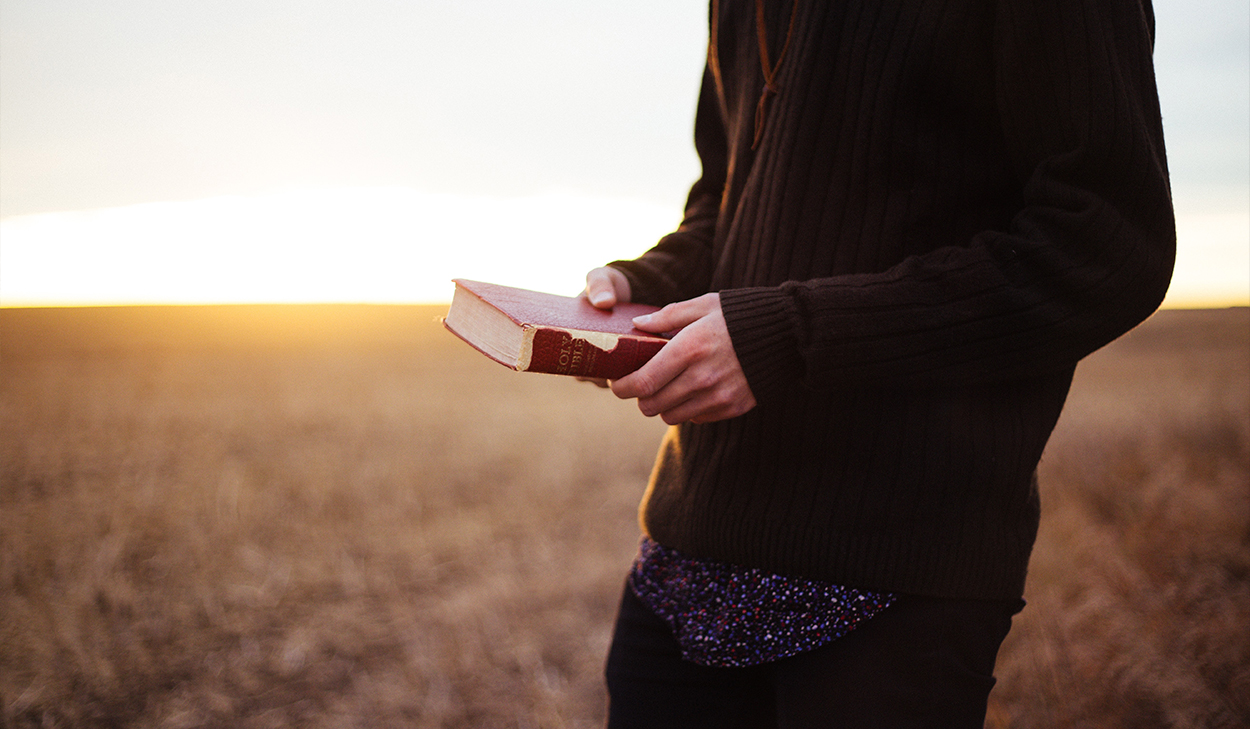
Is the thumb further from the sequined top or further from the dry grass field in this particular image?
the dry grass field

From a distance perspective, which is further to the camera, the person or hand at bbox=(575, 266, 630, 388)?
hand at bbox=(575, 266, 630, 388)

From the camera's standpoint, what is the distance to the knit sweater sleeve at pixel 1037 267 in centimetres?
65

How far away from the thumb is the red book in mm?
11

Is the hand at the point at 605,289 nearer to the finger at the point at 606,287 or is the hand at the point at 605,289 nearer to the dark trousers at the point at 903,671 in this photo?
the finger at the point at 606,287

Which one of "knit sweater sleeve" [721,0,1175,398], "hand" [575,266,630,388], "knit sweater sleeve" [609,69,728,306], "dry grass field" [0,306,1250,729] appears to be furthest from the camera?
"dry grass field" [0,306,1250,729]

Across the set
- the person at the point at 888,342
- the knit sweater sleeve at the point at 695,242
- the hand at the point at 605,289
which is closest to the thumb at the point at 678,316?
the person at the point at 888,342

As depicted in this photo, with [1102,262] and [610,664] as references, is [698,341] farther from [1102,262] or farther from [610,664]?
[610,664]

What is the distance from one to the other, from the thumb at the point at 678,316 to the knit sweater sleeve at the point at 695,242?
0.93 ft

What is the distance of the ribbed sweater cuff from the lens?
68cm

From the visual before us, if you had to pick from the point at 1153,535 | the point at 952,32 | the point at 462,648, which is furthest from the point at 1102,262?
the point at 1153,535

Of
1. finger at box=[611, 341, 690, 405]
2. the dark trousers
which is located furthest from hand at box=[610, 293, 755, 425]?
the dark trousers

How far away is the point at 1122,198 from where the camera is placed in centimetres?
66

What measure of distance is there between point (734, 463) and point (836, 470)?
0.40ft

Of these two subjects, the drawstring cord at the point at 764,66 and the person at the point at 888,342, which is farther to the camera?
the drawstring cord at the point at 764,66
